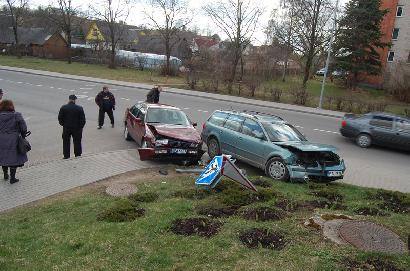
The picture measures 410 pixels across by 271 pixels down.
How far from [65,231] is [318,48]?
34.2m

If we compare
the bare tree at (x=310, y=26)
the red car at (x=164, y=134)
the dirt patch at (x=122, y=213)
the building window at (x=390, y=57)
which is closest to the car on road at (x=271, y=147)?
the red car at (x=164, y=134)

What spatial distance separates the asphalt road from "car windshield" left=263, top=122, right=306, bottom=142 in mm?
1854

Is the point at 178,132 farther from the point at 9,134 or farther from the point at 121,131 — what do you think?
the point at 121,131

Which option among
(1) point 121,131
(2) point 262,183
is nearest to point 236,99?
(1) point 121,131

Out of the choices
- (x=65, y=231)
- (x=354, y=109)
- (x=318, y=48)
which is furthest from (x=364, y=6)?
(x=65, y=231)

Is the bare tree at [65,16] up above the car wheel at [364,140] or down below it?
above

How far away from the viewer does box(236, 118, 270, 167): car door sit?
1045 centimetres

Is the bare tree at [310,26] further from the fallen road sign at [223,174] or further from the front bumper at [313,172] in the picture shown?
the fallen road sign at [223,174]

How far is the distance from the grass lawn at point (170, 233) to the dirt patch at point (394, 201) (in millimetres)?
42

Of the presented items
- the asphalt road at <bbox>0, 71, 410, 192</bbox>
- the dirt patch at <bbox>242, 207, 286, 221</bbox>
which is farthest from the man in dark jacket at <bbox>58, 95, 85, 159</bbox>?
the dirt patch at <bbox>242, 207, 286, 221</bbox>

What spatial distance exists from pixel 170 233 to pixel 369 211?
3716mm

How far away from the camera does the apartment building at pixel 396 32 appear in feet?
151

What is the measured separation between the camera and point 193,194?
7.81 m

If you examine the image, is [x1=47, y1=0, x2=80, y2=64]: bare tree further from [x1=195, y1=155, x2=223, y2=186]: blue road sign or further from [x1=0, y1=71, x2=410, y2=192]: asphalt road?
[x1=195, y1=155, x2=223, y2=186]: blue road sign
